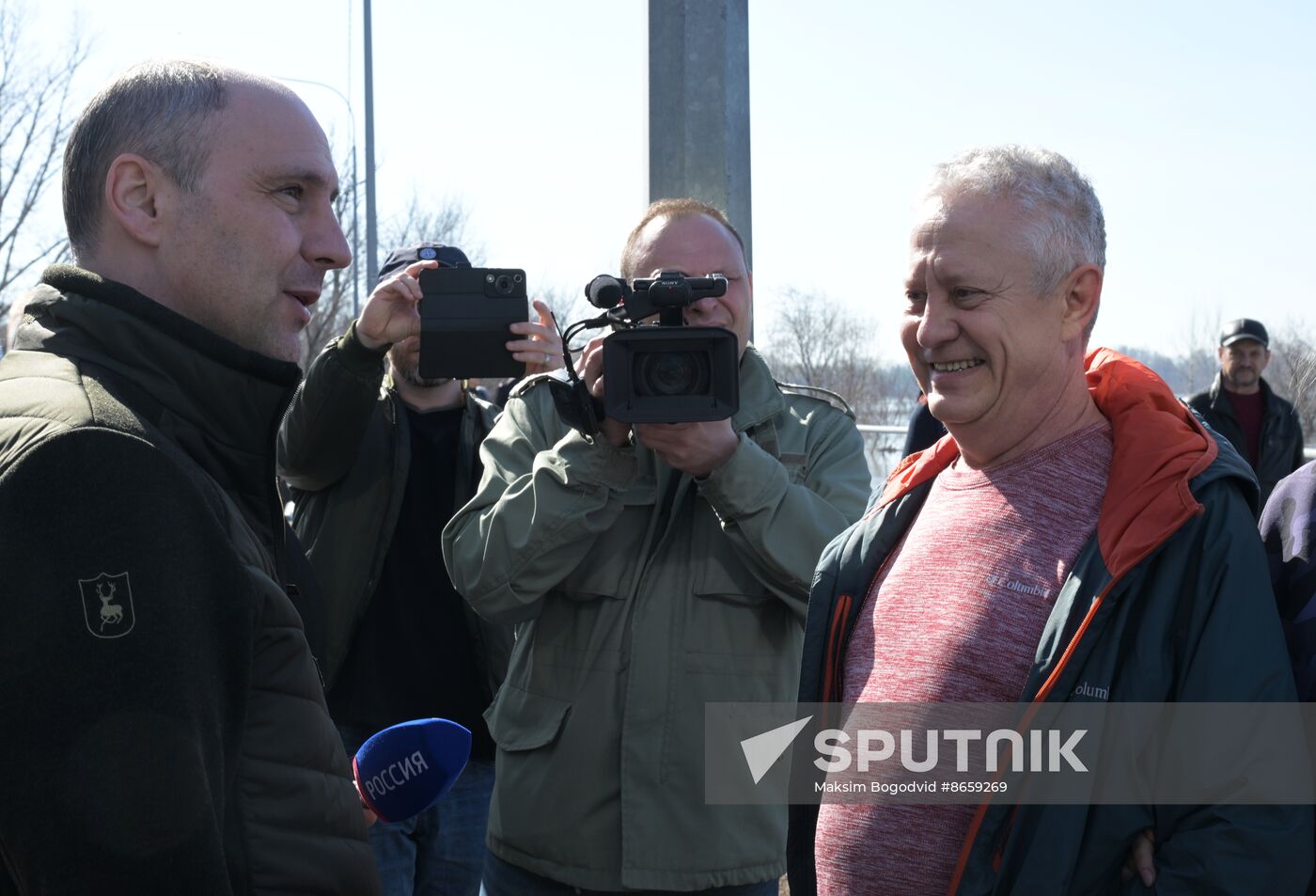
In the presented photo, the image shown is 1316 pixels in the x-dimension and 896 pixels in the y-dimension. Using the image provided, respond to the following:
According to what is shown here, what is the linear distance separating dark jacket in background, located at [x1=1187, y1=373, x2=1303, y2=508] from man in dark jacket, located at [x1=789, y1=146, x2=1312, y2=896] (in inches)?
234

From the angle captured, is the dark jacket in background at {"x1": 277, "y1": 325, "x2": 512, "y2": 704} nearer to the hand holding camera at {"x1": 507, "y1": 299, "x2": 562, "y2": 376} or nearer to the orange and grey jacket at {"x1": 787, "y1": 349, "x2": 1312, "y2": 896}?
the hand holding camera at {"x1": 507, "y1": 299, "x2": 562, "y2": 376}

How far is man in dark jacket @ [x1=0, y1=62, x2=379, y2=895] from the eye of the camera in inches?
54.9

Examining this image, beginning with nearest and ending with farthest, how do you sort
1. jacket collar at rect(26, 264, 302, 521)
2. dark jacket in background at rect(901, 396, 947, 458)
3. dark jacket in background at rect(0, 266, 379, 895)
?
dark jacket in background at rect(0, 266, 379, 895) → jacket collar at rect(26, 264, 302, 521) → dark jacket in background at rect(901, 396, 947, 458)

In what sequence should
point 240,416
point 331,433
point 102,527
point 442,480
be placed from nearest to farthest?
point 102,527 → point 240,416 → point 331,433 → point 442,480

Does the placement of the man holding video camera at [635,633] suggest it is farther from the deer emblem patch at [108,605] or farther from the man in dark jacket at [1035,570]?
the deer emblem patch at [108,605]

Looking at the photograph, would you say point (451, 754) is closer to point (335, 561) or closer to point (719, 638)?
point (719, 638)

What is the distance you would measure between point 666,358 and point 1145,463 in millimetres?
1050

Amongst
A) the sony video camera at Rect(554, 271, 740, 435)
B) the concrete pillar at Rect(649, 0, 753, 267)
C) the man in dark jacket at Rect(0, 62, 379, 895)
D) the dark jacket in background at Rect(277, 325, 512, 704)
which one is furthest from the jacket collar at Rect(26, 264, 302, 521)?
the concrete pillar at Rect(649, 0, 753, 267)

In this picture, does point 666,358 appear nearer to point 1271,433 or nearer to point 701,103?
point 701,103

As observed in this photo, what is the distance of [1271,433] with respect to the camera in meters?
7.64

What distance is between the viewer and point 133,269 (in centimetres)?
179

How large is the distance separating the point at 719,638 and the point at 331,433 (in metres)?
1.42

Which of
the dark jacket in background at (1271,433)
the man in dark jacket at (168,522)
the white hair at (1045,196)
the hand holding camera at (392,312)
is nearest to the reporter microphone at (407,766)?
the man in dark jacket at (168,522)

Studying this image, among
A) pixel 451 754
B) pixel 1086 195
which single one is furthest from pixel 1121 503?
pixel 451 754
